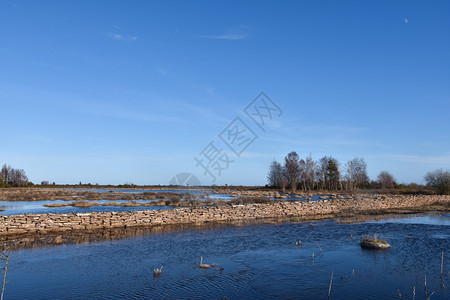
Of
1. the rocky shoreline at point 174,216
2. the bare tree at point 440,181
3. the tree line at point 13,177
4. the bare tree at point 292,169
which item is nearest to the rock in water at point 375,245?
the rocky shoreline at point 174,216

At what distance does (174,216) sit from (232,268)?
468 inches

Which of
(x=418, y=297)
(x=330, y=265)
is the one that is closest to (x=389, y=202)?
(x=330, y=265)

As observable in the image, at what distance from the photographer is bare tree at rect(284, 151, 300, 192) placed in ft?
317

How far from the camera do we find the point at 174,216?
22.6 meters

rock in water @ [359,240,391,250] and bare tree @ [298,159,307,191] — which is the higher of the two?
bare tree @ [298,159,307,191]

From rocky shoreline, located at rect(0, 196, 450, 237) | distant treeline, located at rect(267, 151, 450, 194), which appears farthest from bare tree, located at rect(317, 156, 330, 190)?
rocky shoreline, located at rect(0, 196, 450, 237)

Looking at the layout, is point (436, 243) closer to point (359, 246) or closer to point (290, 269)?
point (359, 246)

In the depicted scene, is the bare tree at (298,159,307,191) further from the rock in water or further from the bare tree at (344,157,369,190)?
the rock in water

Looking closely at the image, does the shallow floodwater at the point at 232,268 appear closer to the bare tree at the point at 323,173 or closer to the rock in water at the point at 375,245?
the rock in water at the point at 375,245

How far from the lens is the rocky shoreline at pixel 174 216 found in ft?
57.5

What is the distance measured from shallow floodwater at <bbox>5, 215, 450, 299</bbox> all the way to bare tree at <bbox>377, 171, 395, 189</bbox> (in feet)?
276

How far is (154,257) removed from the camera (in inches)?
514

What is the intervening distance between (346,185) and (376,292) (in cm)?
9494

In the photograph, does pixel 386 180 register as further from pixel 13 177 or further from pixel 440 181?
pixel 13 177
